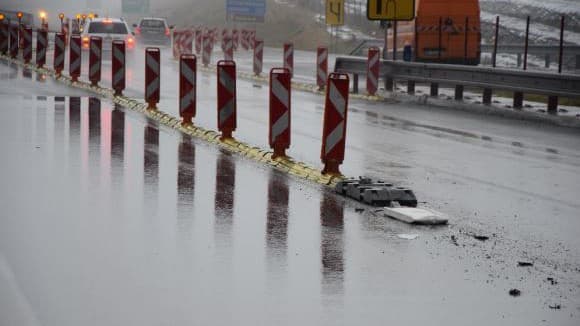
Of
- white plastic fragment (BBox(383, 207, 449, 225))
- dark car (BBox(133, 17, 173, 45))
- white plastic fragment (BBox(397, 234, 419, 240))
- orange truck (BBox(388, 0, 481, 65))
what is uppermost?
orange truck (BBox(388, 0, 481, 65))

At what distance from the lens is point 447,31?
3431 centimetres

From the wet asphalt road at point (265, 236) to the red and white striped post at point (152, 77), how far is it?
3.26 m

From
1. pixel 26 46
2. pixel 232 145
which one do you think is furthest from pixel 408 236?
pixel 26 46

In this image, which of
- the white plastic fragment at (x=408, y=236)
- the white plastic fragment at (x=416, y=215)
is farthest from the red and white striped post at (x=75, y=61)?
the white plastic fragment at (x=408, y=236)

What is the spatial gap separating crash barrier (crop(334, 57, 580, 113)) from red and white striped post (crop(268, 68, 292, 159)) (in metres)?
8.89

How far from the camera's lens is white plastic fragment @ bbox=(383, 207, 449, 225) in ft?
34.1

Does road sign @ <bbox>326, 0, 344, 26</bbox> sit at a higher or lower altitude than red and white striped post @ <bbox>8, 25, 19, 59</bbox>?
higher

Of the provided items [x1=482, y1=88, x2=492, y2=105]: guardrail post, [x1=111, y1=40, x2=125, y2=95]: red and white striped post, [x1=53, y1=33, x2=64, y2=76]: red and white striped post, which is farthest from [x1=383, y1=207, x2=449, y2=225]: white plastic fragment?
[x1=53, y1=33, x2=64, y2=76]: red and white striped post

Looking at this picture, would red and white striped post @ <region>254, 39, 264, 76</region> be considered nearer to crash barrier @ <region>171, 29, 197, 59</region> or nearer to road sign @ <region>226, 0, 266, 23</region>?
crash barrier @ <region>171, 29, 197, 59</region>

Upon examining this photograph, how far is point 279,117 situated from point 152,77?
6.65 meters

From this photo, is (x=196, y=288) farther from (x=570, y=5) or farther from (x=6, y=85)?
(x=570, y=5)

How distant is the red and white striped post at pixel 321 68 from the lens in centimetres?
2891

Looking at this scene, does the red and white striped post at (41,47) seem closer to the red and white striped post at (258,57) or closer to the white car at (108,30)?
the red and white striped post at (258,57)

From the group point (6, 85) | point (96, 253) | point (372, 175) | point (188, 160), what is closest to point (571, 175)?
point (372, 175)
